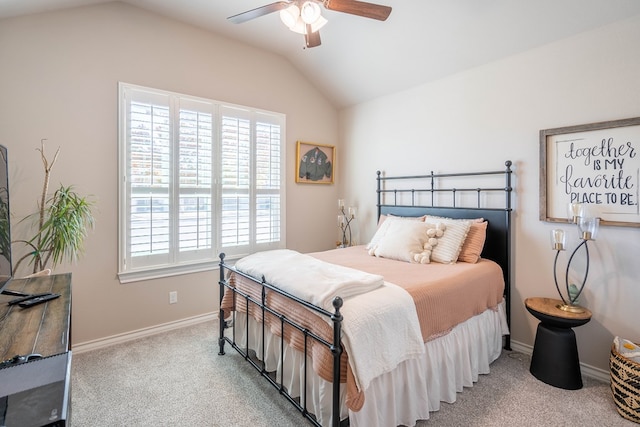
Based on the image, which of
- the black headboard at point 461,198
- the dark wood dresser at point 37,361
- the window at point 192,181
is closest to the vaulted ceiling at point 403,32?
the window at point 192,181

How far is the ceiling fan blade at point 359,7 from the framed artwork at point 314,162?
219cm

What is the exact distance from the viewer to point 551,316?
2229mm

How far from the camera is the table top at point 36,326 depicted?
3.82ft

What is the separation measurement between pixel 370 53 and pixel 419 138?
1.10 metres

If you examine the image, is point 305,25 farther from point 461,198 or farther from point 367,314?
point 461,198

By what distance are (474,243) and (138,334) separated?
330 centimetres

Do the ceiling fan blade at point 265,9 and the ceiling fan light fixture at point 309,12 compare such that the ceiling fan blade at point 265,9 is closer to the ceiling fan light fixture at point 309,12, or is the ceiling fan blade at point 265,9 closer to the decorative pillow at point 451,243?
the ceiling fan light fixture at point 309,12

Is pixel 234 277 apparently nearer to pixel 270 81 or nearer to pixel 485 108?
pixel 270 81

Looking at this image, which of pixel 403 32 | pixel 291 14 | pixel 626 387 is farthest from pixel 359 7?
pixel 626 387

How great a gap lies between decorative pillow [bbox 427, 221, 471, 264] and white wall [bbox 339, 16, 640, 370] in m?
0.50

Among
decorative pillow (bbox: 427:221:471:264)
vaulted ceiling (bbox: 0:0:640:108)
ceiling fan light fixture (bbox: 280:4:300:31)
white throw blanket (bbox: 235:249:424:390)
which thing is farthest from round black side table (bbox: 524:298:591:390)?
ceiling fan light fixture (bbox: 280:4:300:31)

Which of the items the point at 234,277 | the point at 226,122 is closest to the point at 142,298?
the point at 234,277

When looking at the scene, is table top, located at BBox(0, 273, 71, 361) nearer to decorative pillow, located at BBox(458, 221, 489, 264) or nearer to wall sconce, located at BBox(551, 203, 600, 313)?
decorative pillow, located at BBox(458, 221, 489, 264)

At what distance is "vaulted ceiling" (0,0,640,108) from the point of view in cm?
237
